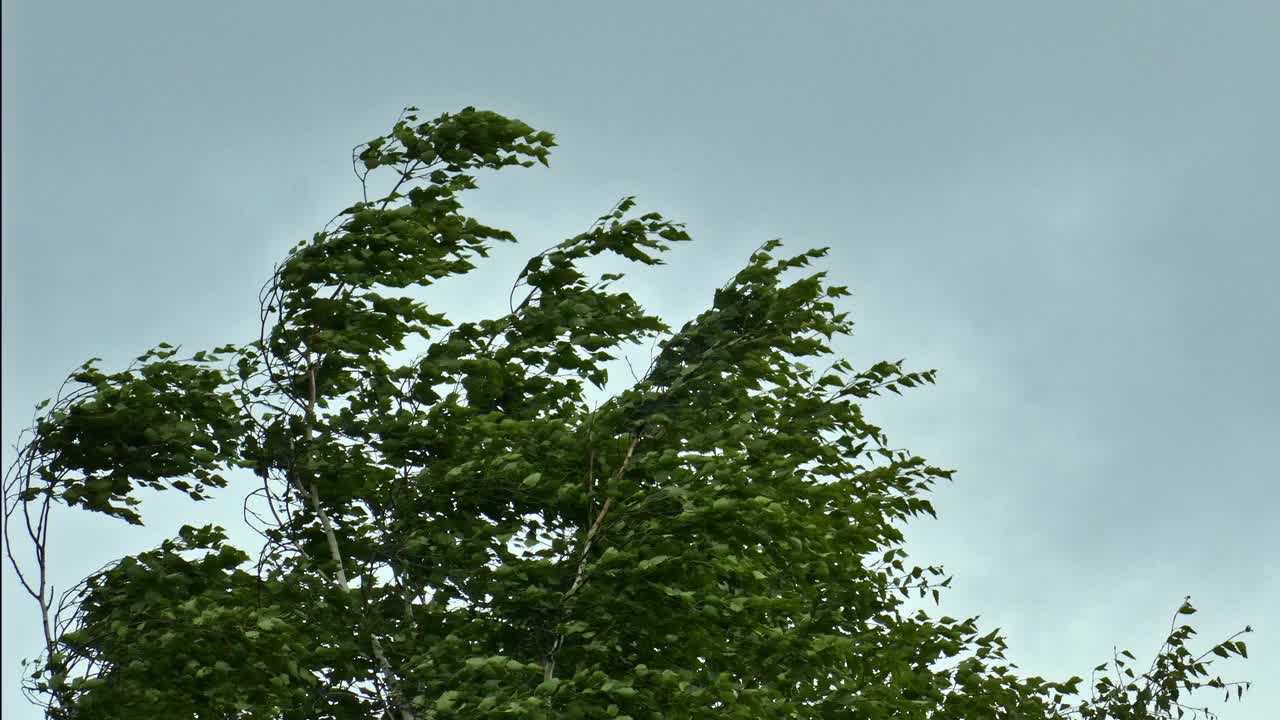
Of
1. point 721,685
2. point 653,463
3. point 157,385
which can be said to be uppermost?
point 157,385

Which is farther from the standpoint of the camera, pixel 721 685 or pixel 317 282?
pixel 317 282

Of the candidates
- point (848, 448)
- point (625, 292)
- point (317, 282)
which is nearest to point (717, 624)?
point (848, 448)

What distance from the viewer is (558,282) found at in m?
10.2

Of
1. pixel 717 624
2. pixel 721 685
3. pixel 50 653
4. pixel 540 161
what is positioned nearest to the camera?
pixel 721 685

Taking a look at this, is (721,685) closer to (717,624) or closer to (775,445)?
(717,624)

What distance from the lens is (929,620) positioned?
10844mm

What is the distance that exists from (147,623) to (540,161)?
4.63m

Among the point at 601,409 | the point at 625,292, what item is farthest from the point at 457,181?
the point at 601,409

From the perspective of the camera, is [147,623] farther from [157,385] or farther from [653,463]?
[653,463]

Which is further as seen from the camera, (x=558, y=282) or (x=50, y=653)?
(x=558, y=282)

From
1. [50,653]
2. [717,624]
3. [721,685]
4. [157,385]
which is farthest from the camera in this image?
[157,385]

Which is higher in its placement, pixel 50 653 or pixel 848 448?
pixel 848 448

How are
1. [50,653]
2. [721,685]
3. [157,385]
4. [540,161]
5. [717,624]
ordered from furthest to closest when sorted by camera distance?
1. [540,161]
2. [157,385]
3. [50,653]
4. [717,624]
5. [721,685]

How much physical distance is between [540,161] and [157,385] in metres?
3.46
